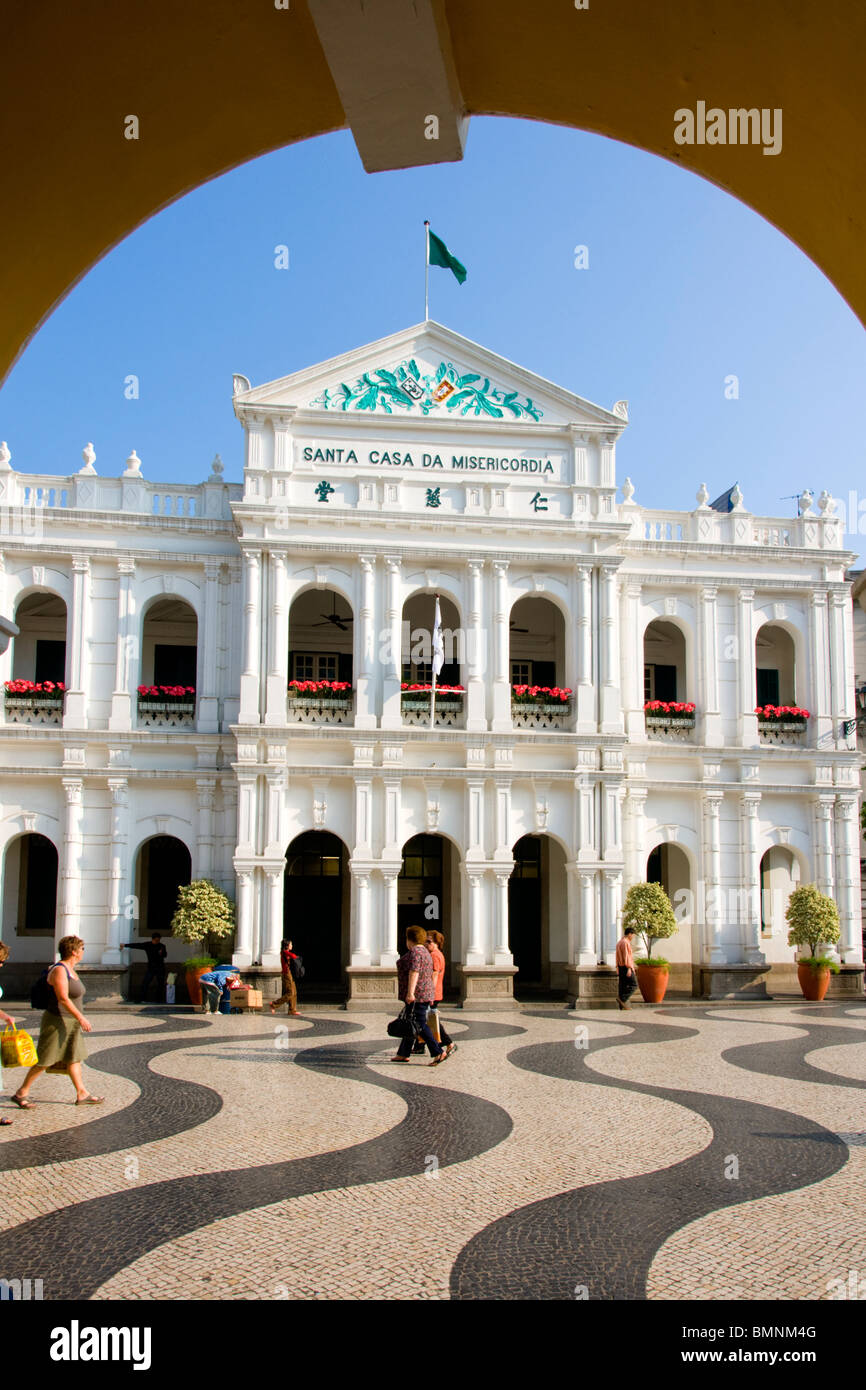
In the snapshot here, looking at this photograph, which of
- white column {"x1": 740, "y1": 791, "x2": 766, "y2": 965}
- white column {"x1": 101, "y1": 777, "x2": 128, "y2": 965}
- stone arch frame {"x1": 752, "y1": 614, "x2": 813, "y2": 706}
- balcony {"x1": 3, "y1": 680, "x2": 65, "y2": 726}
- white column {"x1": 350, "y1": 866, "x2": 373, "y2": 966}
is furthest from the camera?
stone arch frame {"x1": 752, "y1": 614, "x2": 813, "y2": 706}

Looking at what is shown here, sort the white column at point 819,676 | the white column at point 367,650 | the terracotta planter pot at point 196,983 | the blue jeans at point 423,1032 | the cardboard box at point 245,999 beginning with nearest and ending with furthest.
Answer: the blue jeans at point 423,1032, the cardboard box at point 245,999, the terracotta planter pot at point 196,983, the white column at point 367,650, the white column at point 819,676

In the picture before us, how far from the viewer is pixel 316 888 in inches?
1037

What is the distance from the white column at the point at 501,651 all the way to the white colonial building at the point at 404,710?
8 cm

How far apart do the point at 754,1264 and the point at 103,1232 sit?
407 centimetres

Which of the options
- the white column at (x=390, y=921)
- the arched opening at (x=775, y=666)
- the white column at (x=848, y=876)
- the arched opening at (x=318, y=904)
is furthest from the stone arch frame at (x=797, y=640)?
the arched opening at (x=318, y=904)

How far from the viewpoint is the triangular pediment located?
23859 mm

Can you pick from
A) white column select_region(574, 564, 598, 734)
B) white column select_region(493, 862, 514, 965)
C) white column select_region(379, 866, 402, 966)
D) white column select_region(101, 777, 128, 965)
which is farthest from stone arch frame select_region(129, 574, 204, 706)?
white column select_region(574, 564, 598, 734)

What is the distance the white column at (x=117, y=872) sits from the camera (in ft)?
74.5

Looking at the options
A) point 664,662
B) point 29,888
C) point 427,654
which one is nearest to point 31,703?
point 29,888

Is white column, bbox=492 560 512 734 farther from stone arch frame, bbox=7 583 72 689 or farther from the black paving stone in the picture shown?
the black paving stone

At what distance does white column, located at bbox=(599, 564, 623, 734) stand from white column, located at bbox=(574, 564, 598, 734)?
0.79 feet

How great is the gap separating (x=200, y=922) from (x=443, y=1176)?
1401cm

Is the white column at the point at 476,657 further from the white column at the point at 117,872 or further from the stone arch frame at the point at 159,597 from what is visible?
the white column at the point at 117,872
